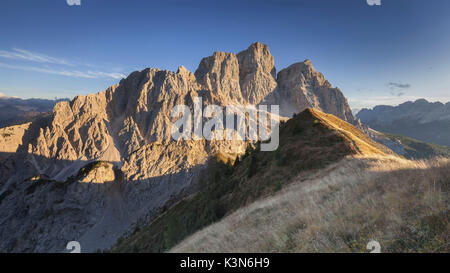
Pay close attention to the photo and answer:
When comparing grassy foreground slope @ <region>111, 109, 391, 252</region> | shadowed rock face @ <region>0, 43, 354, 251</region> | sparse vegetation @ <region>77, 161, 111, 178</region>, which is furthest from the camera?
sparse vegetation @ <region>77, 161, 111, 178</region>

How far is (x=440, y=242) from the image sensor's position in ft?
10.8

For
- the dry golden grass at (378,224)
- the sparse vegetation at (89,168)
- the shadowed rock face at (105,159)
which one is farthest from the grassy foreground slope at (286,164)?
the sparse vegetation at (89,168)

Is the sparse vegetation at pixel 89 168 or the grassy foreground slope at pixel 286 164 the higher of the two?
the grassy foreground slope at pixel 286 164

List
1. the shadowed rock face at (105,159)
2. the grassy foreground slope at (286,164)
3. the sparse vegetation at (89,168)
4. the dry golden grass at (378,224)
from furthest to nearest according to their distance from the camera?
1. the sparse vegetation at (89,168)
2. the shadowed rock face at (105,159)
3. the grassy foreground slope at (286,164)
4. the dry golden grass at (378,224)

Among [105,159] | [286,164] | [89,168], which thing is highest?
[286,164]

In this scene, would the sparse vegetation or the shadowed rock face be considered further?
the sparse vegetation

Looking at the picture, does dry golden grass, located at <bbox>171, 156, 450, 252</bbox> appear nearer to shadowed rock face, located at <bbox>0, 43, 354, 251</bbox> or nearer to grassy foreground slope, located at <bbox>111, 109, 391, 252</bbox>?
grassy foreground slope, located at <bbox>111, 109, 391, 252</bbox>

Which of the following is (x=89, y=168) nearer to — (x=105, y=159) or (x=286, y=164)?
(x=105, y=159)

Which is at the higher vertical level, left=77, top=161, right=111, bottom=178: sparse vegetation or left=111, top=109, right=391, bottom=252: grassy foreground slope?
left=111, top=109, right=391, bottom=252: grassy foreground slope

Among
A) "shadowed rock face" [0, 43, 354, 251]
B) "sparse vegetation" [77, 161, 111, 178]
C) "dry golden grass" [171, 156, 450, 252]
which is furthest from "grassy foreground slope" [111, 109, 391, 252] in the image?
"sparse vegetation" [77, 161, 111, 178]

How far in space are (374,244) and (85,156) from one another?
19825cm

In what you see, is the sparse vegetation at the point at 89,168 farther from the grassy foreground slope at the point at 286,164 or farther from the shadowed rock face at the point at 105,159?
the grassy foreground slope at the point at 286,164

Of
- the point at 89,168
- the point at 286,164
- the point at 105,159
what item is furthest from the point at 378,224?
the point at 105,159
